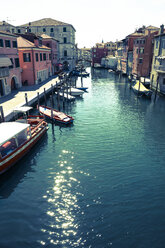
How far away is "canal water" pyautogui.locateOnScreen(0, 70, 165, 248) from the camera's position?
10.0m

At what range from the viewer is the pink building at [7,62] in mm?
30609

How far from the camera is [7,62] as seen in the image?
31016 millimetres

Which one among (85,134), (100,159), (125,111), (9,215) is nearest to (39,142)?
(85,134)

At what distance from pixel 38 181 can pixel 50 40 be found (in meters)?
58.4

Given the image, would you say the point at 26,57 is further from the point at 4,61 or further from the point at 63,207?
the point at 63,207

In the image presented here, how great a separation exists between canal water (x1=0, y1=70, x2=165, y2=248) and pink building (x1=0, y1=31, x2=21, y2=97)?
50.4 feet

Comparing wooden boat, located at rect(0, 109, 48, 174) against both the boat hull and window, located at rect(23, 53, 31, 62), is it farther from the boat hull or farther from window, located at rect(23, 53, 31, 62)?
window, located at rect(23, 53, 31, 62)

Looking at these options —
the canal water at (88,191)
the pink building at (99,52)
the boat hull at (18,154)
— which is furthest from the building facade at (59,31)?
the boat hull at (18,154)

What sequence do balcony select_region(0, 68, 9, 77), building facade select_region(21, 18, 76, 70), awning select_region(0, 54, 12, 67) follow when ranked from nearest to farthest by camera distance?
awning select_region(0, 54, 12, 67) → balcony select_region(0, 68, 9, 77) → building facade select_region(21, 18, 76, 70)

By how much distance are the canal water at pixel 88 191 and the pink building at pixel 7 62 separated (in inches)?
605

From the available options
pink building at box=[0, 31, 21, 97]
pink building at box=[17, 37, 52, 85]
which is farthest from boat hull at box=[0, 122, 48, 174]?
pink building at box=[17, 37, 52, 85]

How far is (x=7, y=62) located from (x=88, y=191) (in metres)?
27.1

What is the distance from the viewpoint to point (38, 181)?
565 inches

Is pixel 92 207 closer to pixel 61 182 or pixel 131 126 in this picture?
pixel 61 182
